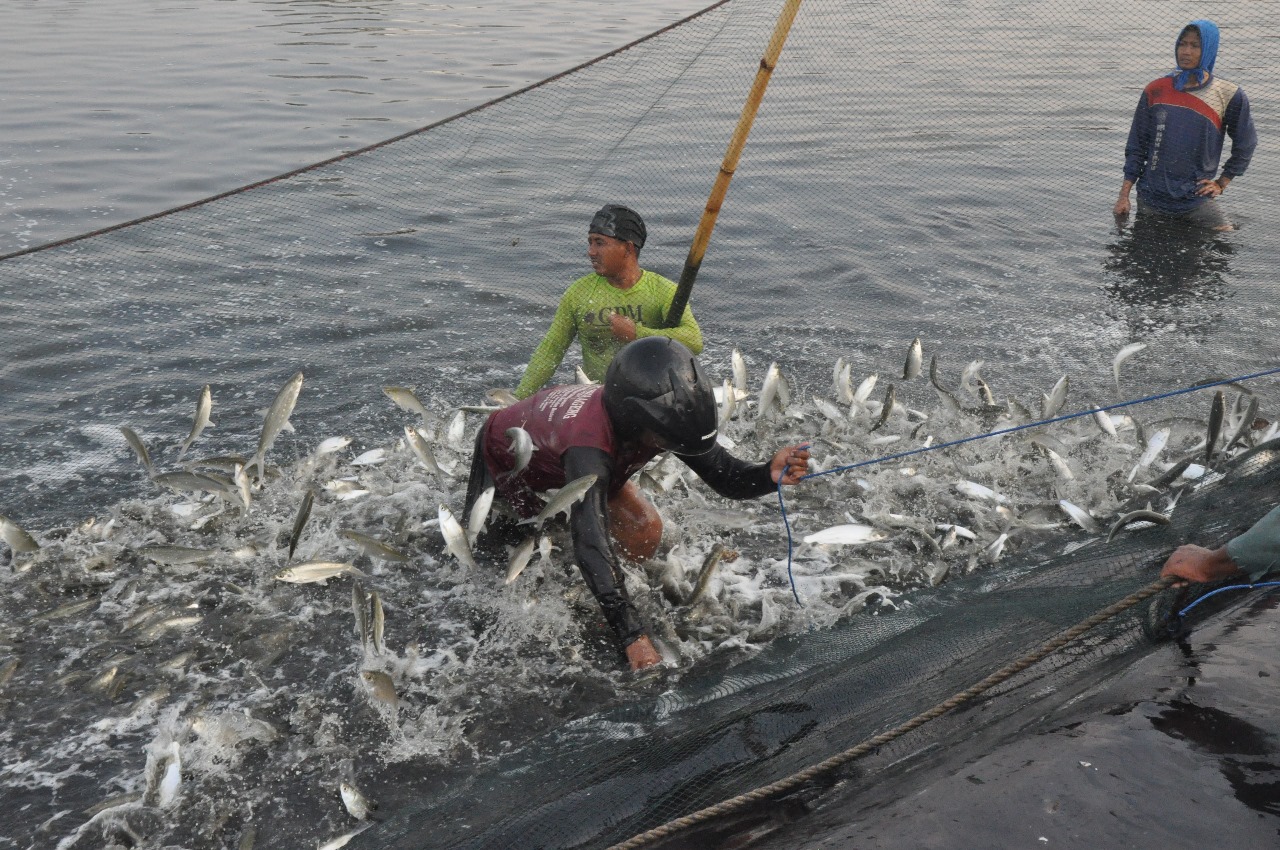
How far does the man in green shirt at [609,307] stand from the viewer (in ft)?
19.8

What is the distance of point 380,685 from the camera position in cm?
444

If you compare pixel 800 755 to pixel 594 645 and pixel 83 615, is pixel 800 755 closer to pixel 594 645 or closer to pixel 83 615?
pixel 594 645

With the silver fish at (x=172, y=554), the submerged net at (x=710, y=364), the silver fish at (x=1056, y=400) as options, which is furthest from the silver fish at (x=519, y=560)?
the silver fish at (x=1056, y=400)

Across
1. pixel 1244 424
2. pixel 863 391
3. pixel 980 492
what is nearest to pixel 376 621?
pixel 980 492

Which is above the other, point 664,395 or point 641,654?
point 664,395

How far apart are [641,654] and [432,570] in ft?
6.18

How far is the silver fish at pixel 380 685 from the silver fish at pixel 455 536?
2.31ft

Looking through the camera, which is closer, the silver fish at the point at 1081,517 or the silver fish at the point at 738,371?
the silver fish at the point at 1081,517

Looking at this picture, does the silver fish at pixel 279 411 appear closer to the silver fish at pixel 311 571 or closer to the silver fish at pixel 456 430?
the silver fish at pixel 311 571

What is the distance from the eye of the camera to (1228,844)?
2.73 m

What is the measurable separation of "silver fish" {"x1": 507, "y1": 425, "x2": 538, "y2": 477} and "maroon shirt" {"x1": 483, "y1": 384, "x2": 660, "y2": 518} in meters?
0.03

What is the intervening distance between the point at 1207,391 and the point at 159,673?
7269mm

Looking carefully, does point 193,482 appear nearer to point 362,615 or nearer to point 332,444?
point 332,444

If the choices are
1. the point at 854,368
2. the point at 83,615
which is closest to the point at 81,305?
the point at 83,615
